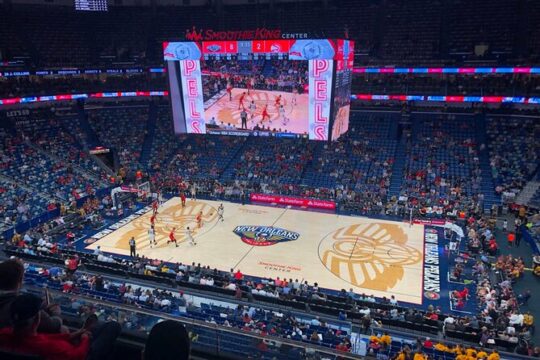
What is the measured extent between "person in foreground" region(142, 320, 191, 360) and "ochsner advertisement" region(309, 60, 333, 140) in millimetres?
28160

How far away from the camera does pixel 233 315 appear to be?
55.6 ft

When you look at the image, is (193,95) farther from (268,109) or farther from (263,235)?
(263,235)

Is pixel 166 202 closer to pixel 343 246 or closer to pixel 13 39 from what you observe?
pixel 343 246

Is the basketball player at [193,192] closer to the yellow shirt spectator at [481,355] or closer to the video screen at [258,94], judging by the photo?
the video screen at [258,94]

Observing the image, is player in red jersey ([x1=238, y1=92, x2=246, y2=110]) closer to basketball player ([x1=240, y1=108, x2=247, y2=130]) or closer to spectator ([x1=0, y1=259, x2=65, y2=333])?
basketball player ([x1=240, y1=108, x2=247, y2=130])

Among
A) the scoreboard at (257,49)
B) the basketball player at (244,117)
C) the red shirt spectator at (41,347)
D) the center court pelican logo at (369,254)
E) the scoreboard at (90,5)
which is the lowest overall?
the center court pelican logo at (369,254)

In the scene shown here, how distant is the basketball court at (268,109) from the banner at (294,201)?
226 inches

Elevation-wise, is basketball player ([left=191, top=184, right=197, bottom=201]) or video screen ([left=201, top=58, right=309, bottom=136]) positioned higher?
video screen ([left=201, top=58, right=309, bottom=136])

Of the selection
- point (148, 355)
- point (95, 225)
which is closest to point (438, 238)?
point (95, 225)

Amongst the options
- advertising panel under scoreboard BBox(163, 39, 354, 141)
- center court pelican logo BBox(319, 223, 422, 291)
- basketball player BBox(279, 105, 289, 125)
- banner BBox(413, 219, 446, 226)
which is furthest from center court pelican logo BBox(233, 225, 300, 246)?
banner BBox(413, 219, 446, 226)

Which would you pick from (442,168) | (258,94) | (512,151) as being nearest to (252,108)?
(258,94)

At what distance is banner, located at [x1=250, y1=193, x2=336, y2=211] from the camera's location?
33.7m

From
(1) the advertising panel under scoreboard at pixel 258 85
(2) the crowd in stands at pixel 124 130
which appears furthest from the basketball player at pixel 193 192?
(2) the crowd in stands at pixel 124 130

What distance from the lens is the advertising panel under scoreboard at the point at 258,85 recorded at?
98.4 feet
